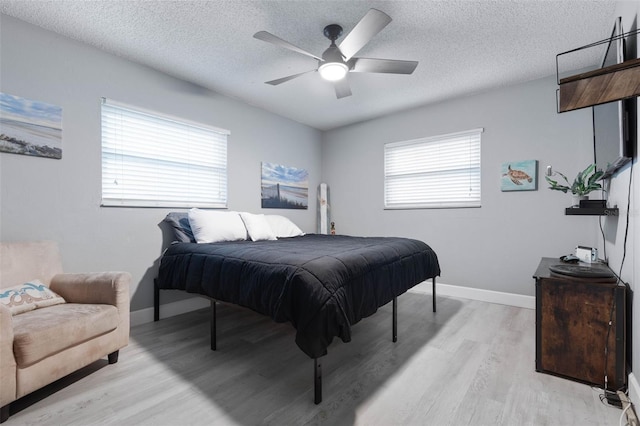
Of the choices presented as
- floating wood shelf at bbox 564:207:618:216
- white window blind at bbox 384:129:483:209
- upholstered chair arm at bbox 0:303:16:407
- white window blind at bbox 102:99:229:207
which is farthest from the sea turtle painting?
upholstered chair arm at bbox 0:303:16:407

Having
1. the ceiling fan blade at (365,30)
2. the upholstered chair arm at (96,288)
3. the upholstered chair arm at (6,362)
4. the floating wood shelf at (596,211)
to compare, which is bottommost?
the upholstered chair arm at (6,362)

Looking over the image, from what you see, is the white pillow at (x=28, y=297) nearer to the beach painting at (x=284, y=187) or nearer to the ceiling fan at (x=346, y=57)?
the ceiling fan at (x=346, y=57)

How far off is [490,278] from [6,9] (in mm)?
5154

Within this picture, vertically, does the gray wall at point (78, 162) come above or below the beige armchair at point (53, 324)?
above

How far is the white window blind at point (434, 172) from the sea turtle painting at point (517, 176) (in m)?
0.35

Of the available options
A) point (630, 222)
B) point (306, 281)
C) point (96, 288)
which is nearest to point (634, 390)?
point (630, 222)

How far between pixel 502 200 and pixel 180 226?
12.0 feet

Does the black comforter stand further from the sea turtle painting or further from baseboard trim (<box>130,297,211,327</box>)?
the sea turtle painting

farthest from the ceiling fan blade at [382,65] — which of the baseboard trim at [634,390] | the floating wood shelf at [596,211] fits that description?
the baseboard trim at [634,390]

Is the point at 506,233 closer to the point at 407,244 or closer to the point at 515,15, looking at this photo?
the point at 407,244

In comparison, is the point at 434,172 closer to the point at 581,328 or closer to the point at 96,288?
the point at 581,328

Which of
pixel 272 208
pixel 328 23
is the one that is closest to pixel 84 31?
pixel 328 23

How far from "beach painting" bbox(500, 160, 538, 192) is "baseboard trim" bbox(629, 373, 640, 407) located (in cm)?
219

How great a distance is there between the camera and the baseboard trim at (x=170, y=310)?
2883mm
